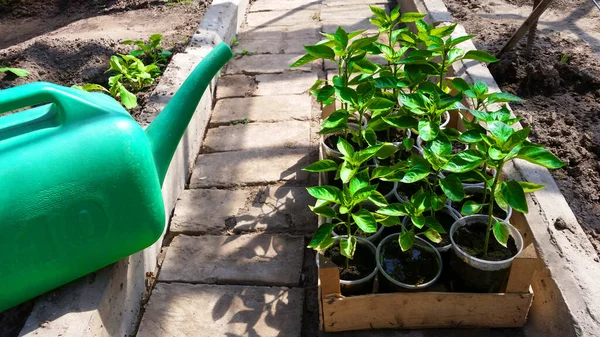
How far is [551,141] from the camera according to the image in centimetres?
229

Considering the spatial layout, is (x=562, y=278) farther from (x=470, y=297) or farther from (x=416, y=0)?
(x=416, y=0)

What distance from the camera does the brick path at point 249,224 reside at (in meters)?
1.86

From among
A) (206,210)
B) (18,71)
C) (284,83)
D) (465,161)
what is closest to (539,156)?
(465,161)

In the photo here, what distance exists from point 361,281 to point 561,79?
1.74 meters

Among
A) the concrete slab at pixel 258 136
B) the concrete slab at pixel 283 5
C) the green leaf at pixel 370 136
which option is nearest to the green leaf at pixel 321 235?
the green leaf at pixel 370 136

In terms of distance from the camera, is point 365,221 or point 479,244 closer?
point 365,221

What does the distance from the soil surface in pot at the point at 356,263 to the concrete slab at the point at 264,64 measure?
1836 mm

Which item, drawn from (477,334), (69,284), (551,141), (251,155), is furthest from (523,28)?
(69,284)

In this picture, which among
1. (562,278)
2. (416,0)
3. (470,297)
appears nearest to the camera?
(562,278)

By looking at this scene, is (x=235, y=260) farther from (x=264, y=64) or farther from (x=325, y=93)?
(x=264, y=64)

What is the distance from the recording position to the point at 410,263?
5.89 ft

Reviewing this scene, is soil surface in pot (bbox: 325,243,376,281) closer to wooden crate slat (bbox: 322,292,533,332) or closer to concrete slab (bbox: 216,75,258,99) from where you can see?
wooden crate slat (bbox: 322,292,533,332)

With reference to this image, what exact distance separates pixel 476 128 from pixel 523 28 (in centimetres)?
138

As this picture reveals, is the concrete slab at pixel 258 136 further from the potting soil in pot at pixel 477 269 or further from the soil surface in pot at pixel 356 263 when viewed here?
the potting soil in pot at pixel 477 269
